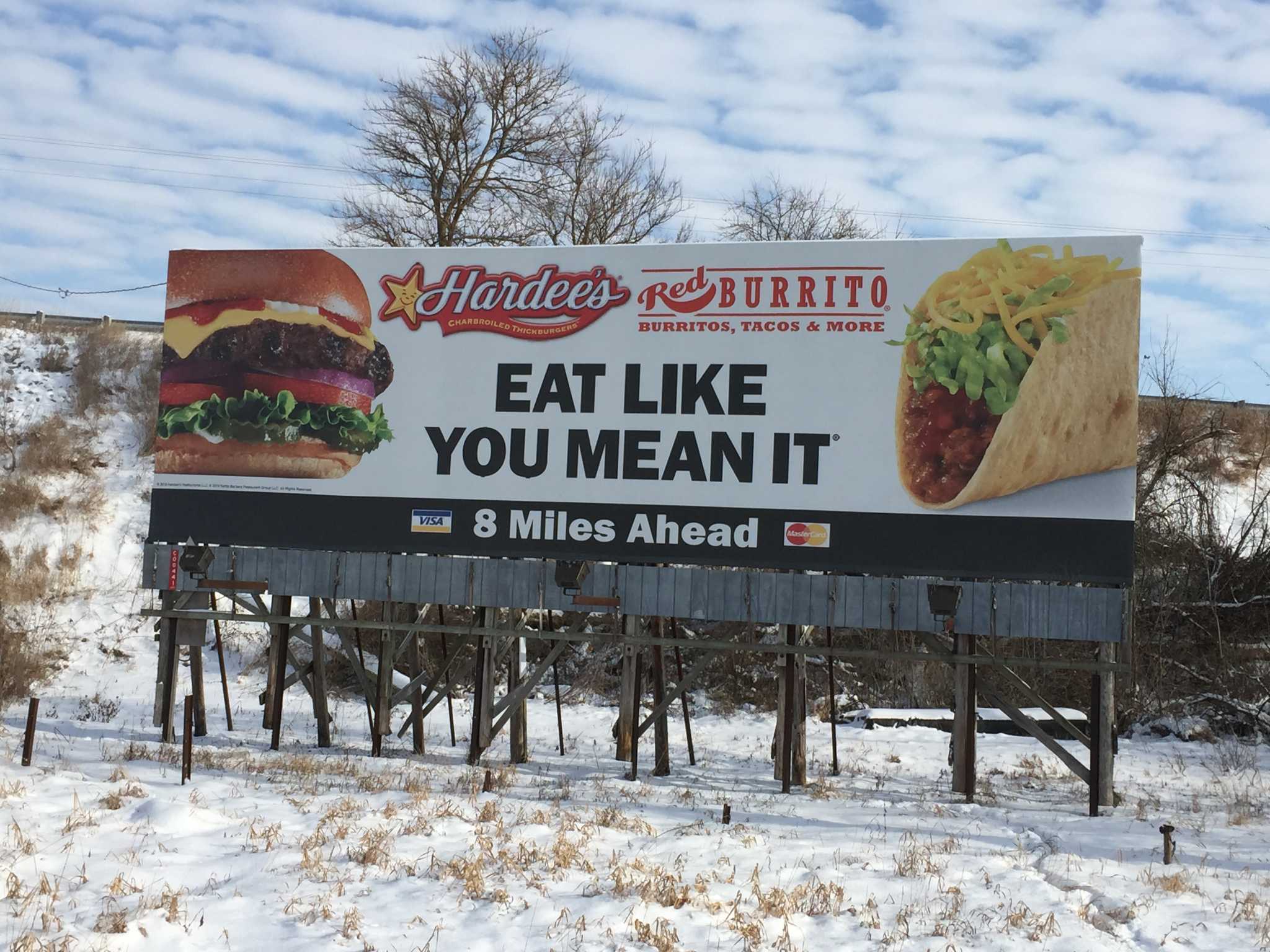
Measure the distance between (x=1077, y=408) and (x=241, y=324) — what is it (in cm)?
1287

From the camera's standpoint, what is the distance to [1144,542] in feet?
95.8

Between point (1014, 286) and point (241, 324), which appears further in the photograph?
point (241, 324)

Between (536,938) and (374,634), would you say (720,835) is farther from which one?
(374,634)

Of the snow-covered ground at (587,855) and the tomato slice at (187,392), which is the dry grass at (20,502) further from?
the tomato slice at (187,392)

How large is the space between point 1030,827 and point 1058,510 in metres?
4.39

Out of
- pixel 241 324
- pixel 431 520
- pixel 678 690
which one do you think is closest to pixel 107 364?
pixel 241 324

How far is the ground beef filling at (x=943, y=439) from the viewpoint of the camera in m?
16.6

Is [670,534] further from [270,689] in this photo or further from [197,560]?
[270,689]

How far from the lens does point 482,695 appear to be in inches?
719

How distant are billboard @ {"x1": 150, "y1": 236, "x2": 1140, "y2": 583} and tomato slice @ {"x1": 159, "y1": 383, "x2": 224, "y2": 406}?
5 centimetres

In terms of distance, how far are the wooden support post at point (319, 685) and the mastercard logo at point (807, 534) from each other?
26.6 feet

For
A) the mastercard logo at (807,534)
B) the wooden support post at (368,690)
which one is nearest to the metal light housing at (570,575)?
the mastercard logo at (807,534)

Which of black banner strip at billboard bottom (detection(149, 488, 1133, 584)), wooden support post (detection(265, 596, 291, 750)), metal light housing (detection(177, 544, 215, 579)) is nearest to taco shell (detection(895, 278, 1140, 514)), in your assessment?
black banner strip at billboard bottom (detection(149, 488, 1133, 584))

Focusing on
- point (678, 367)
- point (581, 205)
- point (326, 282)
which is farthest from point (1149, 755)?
point (581, 205)
